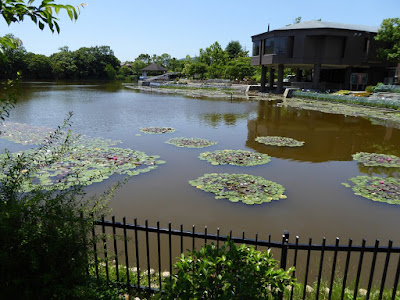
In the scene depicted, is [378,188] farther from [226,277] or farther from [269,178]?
[226,277]

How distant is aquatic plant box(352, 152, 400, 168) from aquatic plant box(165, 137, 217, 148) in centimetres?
631

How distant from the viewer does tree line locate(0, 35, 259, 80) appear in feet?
229

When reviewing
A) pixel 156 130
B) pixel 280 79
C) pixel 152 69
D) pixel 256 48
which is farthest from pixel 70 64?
pixel 156 130

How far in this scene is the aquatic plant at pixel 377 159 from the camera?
37.5 feet

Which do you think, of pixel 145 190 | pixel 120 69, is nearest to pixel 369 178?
pixel 145 190

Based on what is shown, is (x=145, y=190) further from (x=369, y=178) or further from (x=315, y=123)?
(x=315, y=123)

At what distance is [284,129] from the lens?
61.7 ft

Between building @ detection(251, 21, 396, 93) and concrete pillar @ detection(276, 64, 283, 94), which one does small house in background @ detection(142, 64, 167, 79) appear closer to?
concrete pillar @ detection(276, 64, 283, 94)

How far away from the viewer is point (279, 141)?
15.1 m

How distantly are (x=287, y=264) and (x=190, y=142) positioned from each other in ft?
30.7

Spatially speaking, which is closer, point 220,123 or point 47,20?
point 47,20

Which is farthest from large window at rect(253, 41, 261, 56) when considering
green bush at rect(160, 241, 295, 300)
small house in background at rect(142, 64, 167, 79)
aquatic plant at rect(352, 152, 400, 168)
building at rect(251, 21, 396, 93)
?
small house in background at rect(142, 64, 167, 79)

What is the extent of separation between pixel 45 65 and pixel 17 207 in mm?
95768

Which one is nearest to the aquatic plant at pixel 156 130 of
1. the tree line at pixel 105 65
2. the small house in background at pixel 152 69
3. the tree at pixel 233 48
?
the tree line at pixel 105 65
